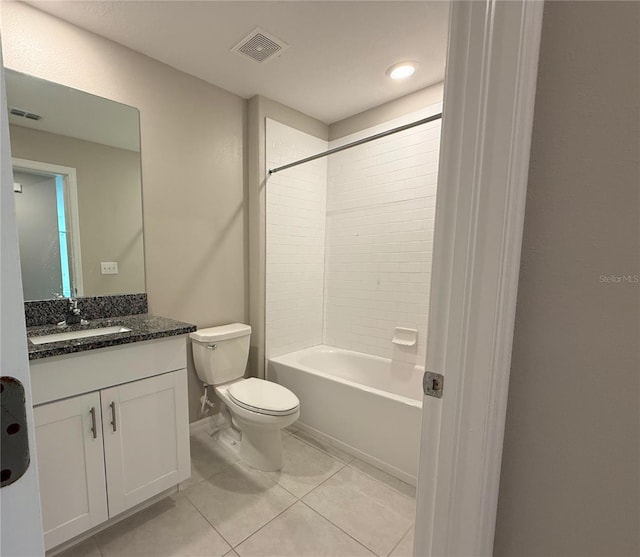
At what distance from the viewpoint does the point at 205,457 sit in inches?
77.1

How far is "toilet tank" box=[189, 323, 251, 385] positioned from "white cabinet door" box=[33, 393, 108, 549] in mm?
753

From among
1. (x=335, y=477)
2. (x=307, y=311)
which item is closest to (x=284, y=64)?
(x=307, y=311)

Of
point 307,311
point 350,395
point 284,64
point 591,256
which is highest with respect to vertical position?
point 284,64

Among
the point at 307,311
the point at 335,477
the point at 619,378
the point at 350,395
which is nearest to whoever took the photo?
the point at 619,378

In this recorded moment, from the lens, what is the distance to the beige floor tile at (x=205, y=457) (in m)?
1.79

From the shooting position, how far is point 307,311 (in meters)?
2.77

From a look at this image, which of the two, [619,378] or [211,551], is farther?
[211,551]

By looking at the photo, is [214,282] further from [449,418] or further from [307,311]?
[449,418]

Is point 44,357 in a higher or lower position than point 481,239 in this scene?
lower

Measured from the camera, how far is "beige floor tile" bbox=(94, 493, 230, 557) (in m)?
1.33

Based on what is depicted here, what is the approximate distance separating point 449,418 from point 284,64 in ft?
6.82

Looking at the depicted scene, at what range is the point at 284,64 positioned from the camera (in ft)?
6.26

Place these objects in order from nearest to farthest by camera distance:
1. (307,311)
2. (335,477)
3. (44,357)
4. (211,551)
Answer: (44,357) < (211,551) < (335,477) < (307,311)

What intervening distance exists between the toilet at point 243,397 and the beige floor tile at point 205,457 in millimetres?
→ 67
